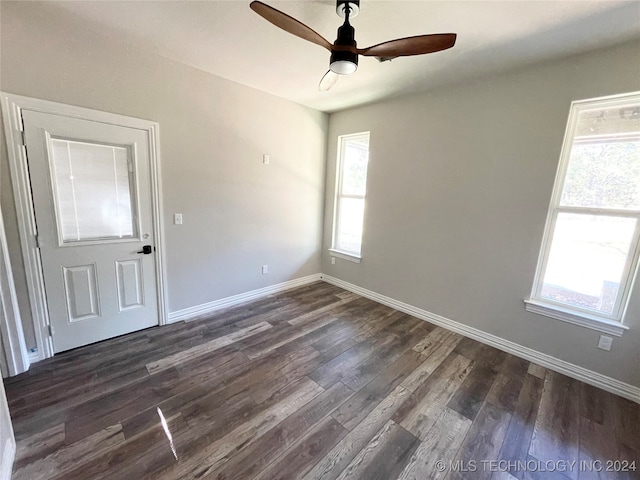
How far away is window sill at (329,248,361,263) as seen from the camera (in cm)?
390

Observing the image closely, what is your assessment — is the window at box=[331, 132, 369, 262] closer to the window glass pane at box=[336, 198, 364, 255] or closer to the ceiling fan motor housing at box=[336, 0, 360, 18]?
the window glass pane at box=[336, 198, 364, 255]

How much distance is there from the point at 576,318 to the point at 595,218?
852 mm

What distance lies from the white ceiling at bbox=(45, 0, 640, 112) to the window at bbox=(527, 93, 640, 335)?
0.56 m

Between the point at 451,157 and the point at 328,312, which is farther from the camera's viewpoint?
the point at 328,312

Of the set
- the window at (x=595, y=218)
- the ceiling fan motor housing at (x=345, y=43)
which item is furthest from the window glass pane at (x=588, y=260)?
the ceiling fan motor housing at (x=345, y=43)

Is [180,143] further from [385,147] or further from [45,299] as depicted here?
[385,147]

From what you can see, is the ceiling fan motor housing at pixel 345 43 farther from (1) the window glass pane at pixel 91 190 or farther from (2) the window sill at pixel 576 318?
(2) the window sill at pixel 576 318

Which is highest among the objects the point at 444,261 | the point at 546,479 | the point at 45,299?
the point at 444,261

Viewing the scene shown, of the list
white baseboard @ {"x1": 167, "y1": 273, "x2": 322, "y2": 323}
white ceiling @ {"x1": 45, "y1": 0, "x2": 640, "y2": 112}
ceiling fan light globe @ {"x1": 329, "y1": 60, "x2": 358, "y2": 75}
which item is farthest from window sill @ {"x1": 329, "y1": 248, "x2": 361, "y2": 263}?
ceiling fan light globe @ {"x1": 329, "y1": 60, "x2": 358, "y2": 75}

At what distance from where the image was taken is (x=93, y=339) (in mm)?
2441

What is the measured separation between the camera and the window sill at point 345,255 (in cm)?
390

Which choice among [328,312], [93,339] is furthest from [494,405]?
[93,339]

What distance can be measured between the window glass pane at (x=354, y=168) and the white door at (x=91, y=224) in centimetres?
259

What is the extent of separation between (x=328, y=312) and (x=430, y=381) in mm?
1411
